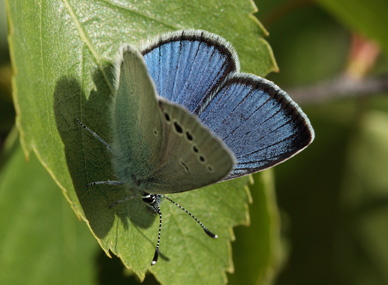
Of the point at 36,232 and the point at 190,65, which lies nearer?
the point at 190,65

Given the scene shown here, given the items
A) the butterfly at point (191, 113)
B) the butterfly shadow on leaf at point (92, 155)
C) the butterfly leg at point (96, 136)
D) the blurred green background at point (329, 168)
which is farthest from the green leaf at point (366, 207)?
the butterfly leg at point (96, 136)

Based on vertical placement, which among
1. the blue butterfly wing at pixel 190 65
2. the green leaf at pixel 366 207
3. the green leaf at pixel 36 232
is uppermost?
the blue butterfly wing at pixel 190 65

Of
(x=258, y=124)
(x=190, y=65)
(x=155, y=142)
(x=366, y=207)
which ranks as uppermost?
(x=190, y=65)

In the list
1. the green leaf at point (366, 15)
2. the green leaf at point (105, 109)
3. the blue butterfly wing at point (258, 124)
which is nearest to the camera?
the green leaf at point (105, 109)

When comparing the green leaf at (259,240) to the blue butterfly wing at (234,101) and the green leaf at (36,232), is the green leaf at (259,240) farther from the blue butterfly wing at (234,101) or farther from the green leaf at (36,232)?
the green leaf at (36,232)

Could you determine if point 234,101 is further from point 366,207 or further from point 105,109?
point 366,207

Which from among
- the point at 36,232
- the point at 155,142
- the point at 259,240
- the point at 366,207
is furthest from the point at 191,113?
the point at 366,207

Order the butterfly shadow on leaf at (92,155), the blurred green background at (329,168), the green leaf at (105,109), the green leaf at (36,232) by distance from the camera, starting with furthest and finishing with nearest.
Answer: the blurred green background at (329,168)
the green leaf at (36,232)
the butterfly shadow on leaf at (92,155)
the green leaf at (105,109)
